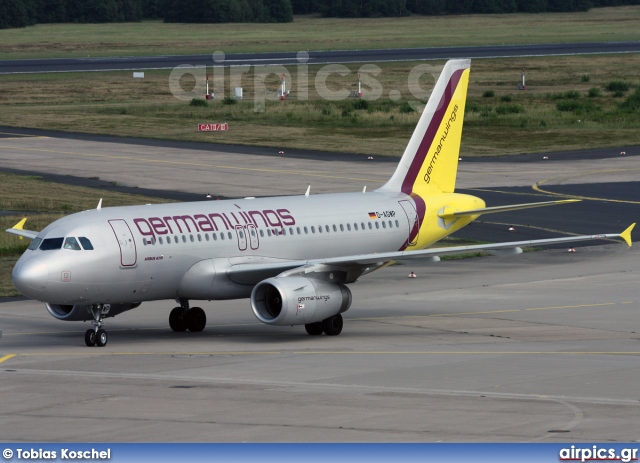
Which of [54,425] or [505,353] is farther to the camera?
[505,353]

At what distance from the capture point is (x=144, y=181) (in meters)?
77.3

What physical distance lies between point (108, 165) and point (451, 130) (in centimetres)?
4245

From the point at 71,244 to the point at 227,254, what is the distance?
5034 millimetres

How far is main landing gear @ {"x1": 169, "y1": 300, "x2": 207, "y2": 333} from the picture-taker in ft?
134

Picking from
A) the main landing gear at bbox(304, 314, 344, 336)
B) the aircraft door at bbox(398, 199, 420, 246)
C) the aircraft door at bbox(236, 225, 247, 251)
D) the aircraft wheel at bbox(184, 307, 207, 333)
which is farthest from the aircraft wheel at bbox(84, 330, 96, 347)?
the aircraft door at bbox(398, 199, 420, 246)

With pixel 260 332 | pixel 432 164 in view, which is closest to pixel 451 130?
pixel 432 164

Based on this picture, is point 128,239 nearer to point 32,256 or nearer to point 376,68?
point 32,256

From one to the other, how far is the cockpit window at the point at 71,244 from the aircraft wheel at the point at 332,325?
25.9 ft

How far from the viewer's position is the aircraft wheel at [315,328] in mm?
39438

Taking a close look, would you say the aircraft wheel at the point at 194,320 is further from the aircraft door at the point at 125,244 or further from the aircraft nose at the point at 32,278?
the aircraft nose at the point at 32,278

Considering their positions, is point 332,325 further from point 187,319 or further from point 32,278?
point 32,278

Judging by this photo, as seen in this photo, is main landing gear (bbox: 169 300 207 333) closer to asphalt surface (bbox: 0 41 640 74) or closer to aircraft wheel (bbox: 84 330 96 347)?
aircraft wheel (bbox: 84 330 96 347)

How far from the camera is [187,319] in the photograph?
40.8 meters

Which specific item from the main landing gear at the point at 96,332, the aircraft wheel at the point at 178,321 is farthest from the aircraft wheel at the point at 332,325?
the main landing gear at the point at 96,332
